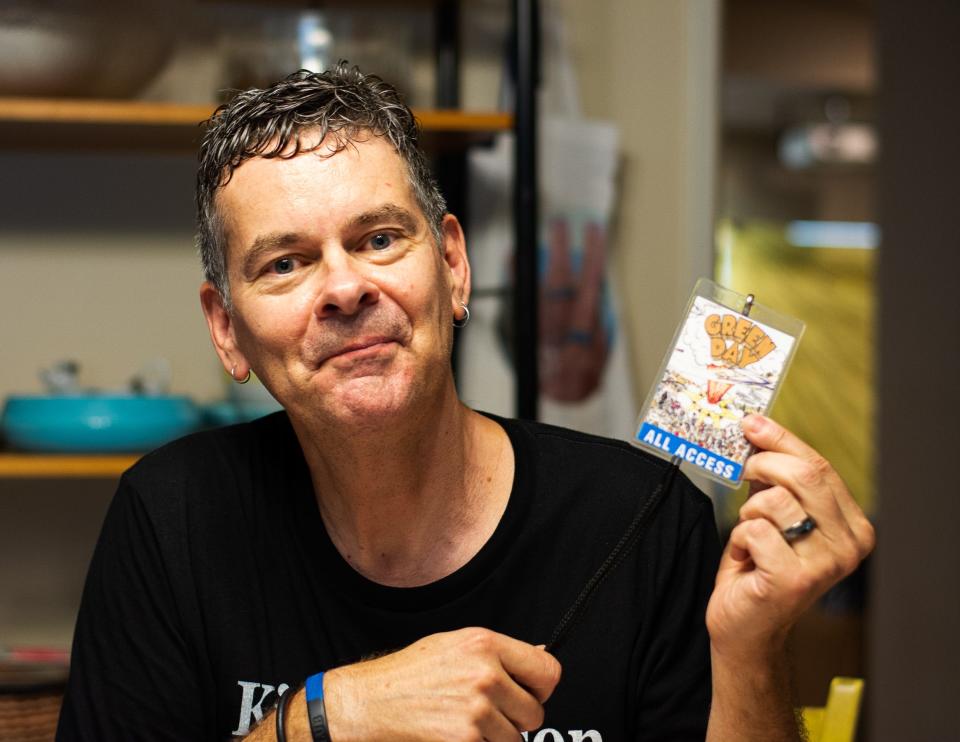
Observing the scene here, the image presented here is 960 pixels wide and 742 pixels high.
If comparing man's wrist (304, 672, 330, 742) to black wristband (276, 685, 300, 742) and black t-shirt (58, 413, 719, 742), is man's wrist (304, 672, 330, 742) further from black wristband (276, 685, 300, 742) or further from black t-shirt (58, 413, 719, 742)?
black t-shirt (58, 413, 719, 742)

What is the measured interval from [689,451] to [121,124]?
3.95 ft

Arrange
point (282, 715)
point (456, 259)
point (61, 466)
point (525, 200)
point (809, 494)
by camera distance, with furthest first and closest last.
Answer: point (525, 200) → point (61, 466) → point (456, 259) → point (282, 715) → point (809, 494)

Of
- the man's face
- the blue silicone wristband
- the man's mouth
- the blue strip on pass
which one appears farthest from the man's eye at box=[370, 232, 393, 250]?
the blue silicone wristband

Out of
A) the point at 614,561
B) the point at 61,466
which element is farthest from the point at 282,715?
the point at 61,466

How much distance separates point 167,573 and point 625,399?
1098mm

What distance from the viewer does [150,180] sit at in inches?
84.5

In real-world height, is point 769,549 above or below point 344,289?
below

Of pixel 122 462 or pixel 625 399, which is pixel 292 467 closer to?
pixel 122 462

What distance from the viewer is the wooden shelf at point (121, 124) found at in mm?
1767

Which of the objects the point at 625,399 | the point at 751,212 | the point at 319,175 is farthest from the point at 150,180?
the point at 751,212

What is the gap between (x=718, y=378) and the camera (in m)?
1.01

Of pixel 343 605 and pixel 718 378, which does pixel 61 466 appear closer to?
pixel 343 605

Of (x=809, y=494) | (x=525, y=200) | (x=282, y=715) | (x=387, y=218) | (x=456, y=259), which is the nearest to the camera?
(x=809, y=494)

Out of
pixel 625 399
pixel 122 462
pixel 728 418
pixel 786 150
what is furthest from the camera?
pixel 786 150
